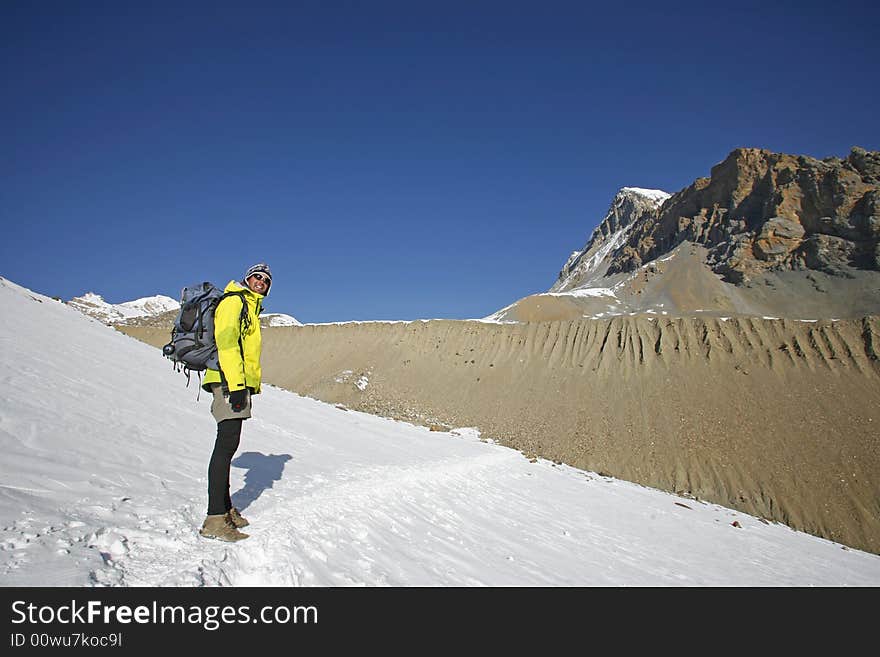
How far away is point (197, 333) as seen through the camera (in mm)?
3484

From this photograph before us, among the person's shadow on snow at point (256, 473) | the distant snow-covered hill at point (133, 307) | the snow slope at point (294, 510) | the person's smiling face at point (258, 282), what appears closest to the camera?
the snow slope at point (294, 510)

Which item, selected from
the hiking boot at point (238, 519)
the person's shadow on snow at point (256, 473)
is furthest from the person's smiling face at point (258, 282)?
the person's shadow on snow at point (256, 473)

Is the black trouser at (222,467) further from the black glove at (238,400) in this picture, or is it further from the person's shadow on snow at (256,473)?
the person's shadow on snow at (256,473)

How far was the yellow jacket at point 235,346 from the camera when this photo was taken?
3365 mm

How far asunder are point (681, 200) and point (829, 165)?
966 inches

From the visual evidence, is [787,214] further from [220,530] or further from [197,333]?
[220,530]

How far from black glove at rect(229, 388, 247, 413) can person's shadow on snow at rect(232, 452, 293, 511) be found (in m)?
1.16

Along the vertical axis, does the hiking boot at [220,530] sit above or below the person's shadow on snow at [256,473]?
below

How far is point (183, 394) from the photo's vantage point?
8430 millimetres

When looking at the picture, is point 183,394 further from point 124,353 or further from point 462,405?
point 462,405

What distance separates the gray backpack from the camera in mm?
3471

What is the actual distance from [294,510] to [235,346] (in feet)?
5.44

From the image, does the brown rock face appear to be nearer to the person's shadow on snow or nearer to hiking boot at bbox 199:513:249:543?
the person's shadow on snow
